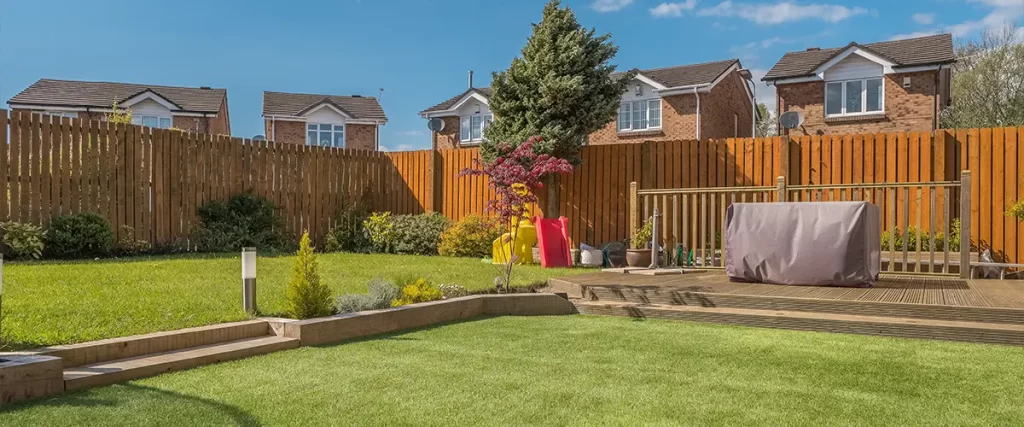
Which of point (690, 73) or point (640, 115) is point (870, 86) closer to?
point (690, 73)

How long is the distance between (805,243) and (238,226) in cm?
945

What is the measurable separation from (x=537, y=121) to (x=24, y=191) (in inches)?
317

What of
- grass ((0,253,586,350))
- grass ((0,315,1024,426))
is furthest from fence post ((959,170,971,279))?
grass ((0,253,586,350))

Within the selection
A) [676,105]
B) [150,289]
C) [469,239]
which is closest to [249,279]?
[150,289]

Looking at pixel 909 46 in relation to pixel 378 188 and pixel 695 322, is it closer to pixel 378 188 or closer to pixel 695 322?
pixel 378 188

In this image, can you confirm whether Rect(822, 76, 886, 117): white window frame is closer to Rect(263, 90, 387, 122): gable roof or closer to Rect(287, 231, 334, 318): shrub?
Rect(287, 231, 334, 318): shrub

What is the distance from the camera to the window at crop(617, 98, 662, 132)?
24.4m

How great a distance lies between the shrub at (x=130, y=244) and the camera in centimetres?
1038

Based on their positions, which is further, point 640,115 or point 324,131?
point 324,131

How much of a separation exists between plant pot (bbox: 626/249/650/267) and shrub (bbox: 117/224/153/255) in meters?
7.68

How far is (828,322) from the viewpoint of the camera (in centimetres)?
530

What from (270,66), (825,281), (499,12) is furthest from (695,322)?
(270,66)

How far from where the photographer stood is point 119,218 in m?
10.7

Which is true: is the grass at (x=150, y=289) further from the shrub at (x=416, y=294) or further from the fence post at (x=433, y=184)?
the fence post at (x=433, y=184)
